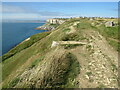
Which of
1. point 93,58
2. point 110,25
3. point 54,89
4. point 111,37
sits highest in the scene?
point 110,25

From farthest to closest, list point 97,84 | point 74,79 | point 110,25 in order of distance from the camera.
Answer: point 110,25 → point 74,79 → point 97,84

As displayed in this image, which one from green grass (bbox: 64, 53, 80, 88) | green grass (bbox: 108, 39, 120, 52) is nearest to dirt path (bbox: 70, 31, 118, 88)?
green grass (bbox: 64, 53, 80, 88)

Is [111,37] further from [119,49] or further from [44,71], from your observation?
[44,71]

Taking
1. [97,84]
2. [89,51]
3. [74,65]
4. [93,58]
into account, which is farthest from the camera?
[89,51]

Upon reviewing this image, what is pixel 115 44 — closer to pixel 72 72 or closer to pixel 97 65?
pixel 97 65

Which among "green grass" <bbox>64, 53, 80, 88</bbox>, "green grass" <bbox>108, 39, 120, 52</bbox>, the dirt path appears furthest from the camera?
"green grass" <bbox>108, 39, 120, 52</bbox>

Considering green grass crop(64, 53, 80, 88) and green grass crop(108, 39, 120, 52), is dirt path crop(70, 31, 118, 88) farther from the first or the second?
green grass crop(108, 39, 120, 52)

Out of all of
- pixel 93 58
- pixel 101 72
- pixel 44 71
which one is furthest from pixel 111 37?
pixel 44 71

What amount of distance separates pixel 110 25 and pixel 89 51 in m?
22.3

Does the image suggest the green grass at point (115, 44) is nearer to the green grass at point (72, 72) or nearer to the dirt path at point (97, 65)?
the dirt path at point (97, 65)

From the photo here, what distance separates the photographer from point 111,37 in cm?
3192

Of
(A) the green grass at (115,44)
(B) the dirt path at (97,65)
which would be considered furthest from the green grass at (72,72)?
(A) the green grass at (115,44)

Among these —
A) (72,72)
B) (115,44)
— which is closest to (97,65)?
(72,72)

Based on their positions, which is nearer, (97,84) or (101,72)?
(97,84)
